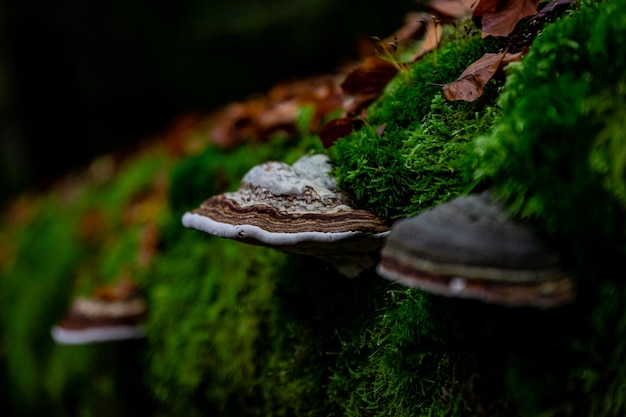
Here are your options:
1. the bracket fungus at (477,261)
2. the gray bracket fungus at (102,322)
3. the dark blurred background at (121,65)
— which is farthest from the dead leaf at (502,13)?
the dark blurred background at (121,65)

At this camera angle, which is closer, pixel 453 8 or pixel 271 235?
pixel 271 235

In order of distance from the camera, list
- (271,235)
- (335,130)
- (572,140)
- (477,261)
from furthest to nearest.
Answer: (335,130)
(271,235)
(572,140)
(477,261)

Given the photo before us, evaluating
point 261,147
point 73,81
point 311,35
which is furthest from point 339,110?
point 73,81

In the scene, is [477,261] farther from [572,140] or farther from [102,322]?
[102,322]

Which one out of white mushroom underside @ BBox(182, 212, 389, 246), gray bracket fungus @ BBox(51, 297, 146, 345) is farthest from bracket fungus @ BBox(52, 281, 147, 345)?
white mushroom underside @ BBox(182, 212, 389, 246)

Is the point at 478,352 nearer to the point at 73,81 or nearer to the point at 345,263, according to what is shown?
the point at 345,263

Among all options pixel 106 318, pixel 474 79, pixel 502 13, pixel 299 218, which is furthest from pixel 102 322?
pixel 502 13

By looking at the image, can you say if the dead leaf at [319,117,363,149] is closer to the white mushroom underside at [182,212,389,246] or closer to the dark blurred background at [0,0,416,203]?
the white mushroom underside at [182,212,389,246]
